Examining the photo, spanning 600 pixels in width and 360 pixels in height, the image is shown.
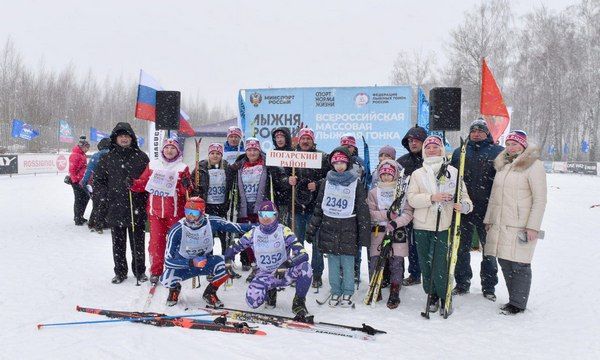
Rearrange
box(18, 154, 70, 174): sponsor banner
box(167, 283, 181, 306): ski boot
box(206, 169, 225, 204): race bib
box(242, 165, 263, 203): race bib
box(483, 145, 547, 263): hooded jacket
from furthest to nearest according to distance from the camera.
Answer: box(18, 154, 70, 174): sponsor banner, box(206, 169, 225, 204): race bib, box(242, 165, 263, 203): race bib, box(167, 283, 181, 306): ski boot, box(483, 145, 547, 263): hooded jacket

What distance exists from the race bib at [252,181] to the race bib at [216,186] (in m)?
0.35

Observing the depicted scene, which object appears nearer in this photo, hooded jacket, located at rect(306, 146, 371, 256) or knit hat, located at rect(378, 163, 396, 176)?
hooded jacket, located at rect(306, 146, 371, 256)

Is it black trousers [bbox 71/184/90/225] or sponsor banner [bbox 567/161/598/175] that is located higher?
sponsor banner [bbox 567/161/598/175]

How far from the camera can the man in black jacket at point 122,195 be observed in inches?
217

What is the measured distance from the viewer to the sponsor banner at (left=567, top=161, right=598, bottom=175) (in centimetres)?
3272

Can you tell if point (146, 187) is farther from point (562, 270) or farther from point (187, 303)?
point (562, 270)

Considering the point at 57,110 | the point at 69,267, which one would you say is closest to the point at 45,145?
the point at 57,110

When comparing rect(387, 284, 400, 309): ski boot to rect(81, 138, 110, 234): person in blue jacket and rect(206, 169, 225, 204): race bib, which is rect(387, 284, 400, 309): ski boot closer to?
rect(206, 169, 225, 204): race bib

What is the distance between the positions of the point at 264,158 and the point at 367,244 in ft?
6.05

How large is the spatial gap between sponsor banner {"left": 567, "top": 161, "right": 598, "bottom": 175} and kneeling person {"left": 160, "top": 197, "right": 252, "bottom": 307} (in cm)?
3549

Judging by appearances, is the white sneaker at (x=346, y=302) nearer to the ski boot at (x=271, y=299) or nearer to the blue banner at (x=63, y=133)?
the ski boot at (x=271, y=299)

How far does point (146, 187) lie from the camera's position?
17.2 ft

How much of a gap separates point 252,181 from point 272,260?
1.28m

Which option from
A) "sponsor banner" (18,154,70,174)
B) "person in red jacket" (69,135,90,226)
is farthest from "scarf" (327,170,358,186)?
"sponsor banner" (18,154,70,174)
